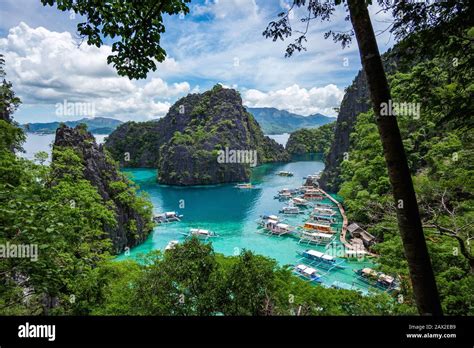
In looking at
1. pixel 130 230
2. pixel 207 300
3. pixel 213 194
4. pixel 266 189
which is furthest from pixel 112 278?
pixel 266 189

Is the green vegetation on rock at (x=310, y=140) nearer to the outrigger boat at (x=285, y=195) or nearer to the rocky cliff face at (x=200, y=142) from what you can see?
the rocky cliff face at (x=200, y=142)

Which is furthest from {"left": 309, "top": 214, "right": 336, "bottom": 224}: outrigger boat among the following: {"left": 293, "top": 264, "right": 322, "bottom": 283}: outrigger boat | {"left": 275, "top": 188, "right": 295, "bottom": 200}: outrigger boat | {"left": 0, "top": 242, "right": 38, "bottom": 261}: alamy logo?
{"left": 0, "top": 242, "right": 38, "bottom": 261}: alamy logo

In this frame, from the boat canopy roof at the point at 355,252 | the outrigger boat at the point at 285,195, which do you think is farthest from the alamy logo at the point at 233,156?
the boat canopy roof at the point at 355,252

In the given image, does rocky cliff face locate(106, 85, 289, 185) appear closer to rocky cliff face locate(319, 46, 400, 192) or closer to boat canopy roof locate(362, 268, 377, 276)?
rocky cliff face locate(319, 46, 400, 192)

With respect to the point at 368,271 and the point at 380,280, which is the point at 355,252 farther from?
the point at 380,280
